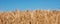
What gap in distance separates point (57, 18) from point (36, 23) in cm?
39

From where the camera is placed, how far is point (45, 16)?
10.1ft

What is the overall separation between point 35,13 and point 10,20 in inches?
19.7

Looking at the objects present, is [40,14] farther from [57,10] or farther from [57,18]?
[57,10]

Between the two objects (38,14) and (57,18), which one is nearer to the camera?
(57,18)

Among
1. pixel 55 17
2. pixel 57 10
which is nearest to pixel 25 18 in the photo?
pixel 55 17

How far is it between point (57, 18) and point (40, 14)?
33cm

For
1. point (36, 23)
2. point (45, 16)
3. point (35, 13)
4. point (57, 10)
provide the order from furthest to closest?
point (57, 10)
point (35, 13)
point (45, 16)
point (36, 23)

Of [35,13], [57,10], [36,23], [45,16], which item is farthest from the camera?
→ [57,10]

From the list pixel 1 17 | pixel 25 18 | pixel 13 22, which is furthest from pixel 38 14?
pixel 1 17

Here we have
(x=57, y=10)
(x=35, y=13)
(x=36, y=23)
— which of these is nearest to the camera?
(x=36, y=23)

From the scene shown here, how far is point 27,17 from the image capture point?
3.12 metres

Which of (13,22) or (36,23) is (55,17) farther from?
(13,22)

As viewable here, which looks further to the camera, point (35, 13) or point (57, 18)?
point (35, 13)

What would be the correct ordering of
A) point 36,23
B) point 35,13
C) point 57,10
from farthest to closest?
point 57,10
point 35,13
point 36,23
